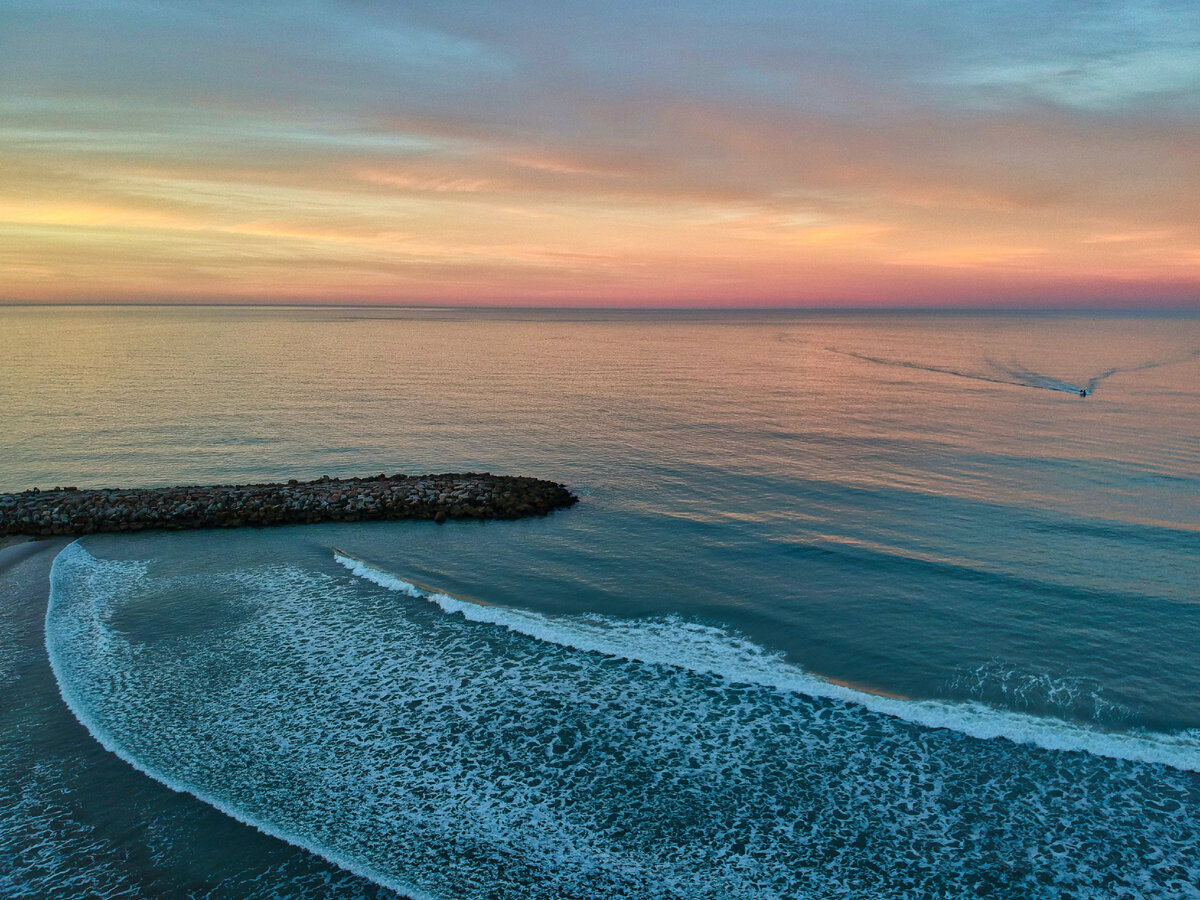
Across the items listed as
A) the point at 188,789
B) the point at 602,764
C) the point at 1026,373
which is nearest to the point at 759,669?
the point at 602,764

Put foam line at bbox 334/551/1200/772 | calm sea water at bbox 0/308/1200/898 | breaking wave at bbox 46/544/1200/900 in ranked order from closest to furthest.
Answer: breaking wave at bbox 46/544/1200/900
calm sea water at bbox 0/308/1200/898
foam line at bbox 334/551/1200/772

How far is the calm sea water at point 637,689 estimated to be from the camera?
492 inches

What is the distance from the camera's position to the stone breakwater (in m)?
30.0

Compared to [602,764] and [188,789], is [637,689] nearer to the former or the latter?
[602,764]

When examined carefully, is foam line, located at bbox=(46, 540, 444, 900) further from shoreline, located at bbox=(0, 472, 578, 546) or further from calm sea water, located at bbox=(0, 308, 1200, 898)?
shoreline, located at bbox=(0, 472, 578, 546)

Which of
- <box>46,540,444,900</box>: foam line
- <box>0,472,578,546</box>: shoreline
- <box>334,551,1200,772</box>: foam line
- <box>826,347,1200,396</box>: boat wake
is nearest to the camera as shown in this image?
<box>46,540,444,900</box>: foam line

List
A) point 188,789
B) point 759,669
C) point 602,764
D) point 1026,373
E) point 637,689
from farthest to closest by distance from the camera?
1. point 1026,373
2. point 759,669
3. point 637,689
4. point 602,764
5. point 188,789

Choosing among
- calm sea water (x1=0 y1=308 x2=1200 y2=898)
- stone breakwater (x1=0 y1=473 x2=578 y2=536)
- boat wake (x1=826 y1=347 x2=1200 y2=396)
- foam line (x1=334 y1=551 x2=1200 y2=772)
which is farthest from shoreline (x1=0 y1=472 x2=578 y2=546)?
boat wake (x1=826 y1=347 x2=1200 y2=396)

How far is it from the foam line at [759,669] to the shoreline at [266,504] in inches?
277

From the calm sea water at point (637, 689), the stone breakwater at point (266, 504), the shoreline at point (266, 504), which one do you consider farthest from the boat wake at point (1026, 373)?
the stone breakwater at point (266, 504)

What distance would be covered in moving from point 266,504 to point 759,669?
23303 mm

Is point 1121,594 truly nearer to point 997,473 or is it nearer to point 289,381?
point 997,473

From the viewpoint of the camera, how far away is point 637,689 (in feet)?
59.1

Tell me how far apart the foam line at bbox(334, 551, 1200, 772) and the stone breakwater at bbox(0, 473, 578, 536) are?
23.0 ft
